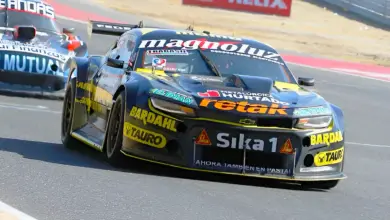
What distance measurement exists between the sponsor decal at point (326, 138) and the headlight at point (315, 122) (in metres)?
0.08

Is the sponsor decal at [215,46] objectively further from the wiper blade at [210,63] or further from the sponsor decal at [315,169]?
the sponsor decal at [315,169]

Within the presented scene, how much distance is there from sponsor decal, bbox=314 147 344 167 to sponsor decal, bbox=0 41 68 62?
763cm

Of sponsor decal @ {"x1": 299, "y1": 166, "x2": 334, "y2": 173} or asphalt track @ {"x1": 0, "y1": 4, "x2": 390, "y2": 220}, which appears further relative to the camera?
sponsor decal @ {"x1": 299, "y1": 166, "x2": 334, "y2": 173}

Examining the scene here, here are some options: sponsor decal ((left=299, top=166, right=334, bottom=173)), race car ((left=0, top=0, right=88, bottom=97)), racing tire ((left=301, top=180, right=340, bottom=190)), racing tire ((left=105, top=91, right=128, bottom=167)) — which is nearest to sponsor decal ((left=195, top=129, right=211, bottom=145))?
racing tire ((left=105, top=91, right=128, bottom=167))

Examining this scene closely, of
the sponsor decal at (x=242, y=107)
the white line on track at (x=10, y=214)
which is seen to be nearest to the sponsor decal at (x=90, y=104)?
the sponsor decal at (x=242, y=107)

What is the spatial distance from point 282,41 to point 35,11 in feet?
62.6

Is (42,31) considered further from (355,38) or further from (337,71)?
(355,38)

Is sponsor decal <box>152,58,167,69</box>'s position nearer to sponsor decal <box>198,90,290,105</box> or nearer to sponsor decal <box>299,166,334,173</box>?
sponsor decal <box>198,90,290,105</box>

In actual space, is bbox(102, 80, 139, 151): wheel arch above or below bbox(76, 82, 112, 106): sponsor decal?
above

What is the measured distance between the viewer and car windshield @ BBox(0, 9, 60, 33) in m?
16.4

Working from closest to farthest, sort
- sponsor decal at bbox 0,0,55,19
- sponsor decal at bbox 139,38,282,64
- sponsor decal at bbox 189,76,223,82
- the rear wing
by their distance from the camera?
sponsor decal at bbox 189,76,223,82, sponsor decal at bbox 139,38,282,64, the rear wing, sponsor decal at bbox 0,0,55,19

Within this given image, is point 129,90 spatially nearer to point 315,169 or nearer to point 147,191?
point 147,191

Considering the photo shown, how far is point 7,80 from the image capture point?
49.7 feet

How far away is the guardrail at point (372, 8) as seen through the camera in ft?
143
